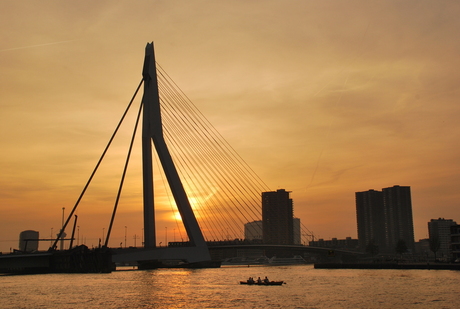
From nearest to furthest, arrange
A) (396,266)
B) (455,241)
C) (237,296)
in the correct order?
1. (237,296)
2. (455,241)
3. (396,266)

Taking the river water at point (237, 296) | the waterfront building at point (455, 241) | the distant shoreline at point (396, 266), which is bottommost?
the river water at point (237, 296)

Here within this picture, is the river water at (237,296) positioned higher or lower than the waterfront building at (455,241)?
lower

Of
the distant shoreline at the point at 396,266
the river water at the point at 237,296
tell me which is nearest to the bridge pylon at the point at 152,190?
the river water at the point at 237,296

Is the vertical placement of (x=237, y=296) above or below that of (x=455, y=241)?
below

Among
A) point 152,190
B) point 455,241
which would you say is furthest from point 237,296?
point 455,241

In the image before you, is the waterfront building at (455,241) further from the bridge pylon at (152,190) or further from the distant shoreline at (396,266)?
the bridge pylon at (152,190)

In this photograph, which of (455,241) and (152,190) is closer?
(152,190)

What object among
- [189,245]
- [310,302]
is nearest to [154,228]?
[189,245]

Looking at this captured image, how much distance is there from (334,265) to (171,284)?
4930 centimetres

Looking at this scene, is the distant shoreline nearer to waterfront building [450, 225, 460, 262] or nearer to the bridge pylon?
waterfront building [450, 225, 460, 262]

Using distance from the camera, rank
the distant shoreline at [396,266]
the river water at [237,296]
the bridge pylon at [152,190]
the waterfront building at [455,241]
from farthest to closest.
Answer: the waterfront building at [455,241], the distant shoreline at [396,266], the bridge pylon at [152,190], the river water at [237,296]

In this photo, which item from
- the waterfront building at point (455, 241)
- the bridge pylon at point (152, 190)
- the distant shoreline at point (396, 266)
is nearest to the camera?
the bridge pylon at point (152, 190)

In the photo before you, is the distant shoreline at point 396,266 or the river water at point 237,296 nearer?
the river water at point 237,296

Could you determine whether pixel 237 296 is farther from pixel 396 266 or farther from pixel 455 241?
pixel 455 241
